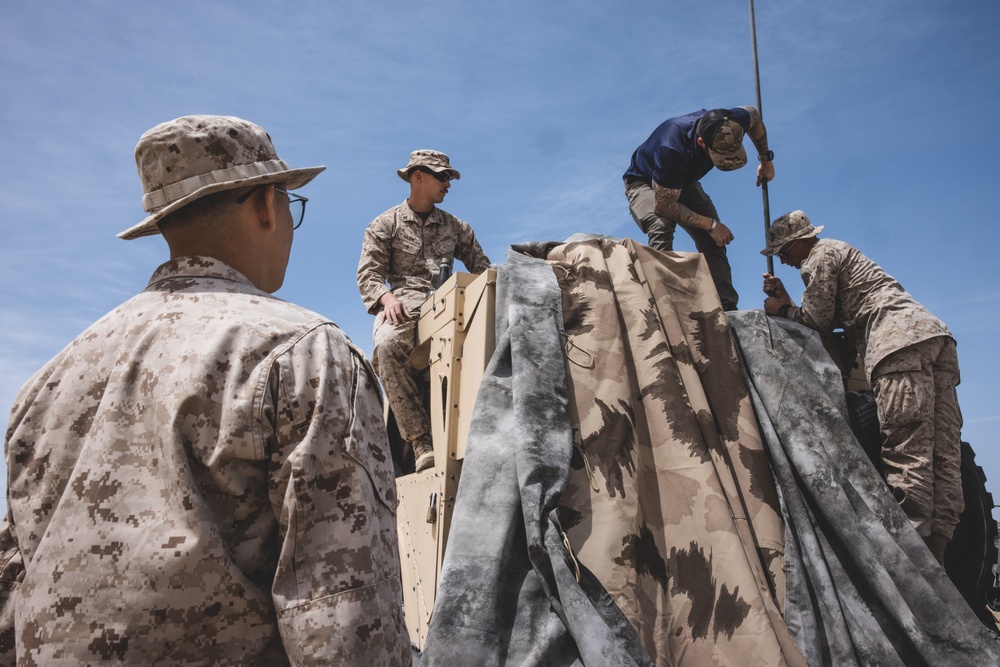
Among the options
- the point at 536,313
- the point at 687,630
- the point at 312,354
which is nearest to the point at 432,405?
the point at 536,313

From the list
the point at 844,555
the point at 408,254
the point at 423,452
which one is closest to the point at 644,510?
the point at 844,555

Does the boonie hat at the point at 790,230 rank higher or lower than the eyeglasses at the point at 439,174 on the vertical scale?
lower

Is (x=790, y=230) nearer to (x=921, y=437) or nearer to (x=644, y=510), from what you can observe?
(x=921, y=437)

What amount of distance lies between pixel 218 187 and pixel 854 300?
408 centimetres

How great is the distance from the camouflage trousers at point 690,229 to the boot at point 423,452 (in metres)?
1.83

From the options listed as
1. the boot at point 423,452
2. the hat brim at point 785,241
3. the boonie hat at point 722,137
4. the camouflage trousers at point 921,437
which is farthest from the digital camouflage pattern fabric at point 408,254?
the camouflage trousers at point 921,437

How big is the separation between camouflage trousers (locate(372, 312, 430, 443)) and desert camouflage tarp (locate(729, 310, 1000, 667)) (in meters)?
1.84

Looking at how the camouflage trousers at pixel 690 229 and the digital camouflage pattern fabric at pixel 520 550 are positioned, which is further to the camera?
the camouflage trousers at pixel 690 229

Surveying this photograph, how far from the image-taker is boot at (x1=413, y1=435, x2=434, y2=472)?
4387 mm

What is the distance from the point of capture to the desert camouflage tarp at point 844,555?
3.23m

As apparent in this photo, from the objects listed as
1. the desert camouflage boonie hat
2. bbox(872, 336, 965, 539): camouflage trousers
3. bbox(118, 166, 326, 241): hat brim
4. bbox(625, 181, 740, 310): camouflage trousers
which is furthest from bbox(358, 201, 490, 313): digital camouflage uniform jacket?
the desert camouflage boonie hat

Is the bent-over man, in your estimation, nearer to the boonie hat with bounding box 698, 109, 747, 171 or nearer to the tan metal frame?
the boonie hat with bounding box 698, 109, 747, 171

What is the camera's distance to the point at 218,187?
1577mm

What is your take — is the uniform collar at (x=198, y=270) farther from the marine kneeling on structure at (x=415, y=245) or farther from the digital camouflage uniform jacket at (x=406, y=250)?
the digital camouflage uniform jacket at (x=406, y=250)
